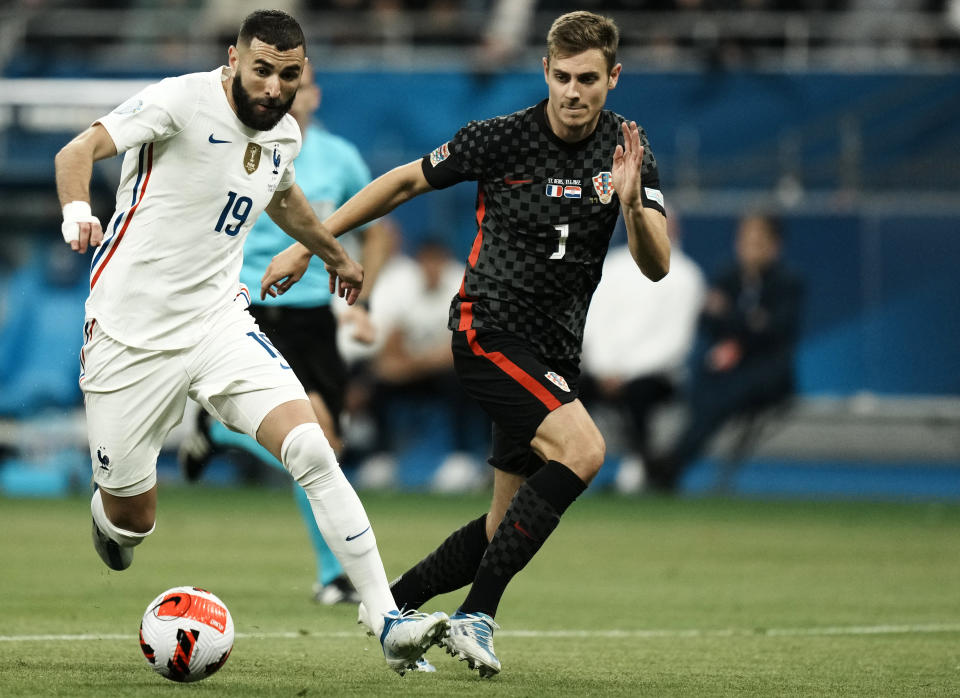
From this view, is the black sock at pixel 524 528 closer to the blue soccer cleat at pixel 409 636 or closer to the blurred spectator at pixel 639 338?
the blue soccer cleat at pixel 409 636

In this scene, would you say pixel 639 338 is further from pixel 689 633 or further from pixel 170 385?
pixel 170 385

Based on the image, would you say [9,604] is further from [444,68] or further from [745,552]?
[444,68]

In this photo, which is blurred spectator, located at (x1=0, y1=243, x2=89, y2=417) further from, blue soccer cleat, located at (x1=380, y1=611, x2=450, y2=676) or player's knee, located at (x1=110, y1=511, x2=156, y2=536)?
blue soccer cleat, located at (x1=380, y1=611, x2=450, y2=676)

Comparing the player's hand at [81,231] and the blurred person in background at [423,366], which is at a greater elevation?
the player's hand at [81,231]

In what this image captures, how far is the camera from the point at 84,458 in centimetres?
1669

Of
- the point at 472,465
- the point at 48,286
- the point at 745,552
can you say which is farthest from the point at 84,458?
the point at 745,552

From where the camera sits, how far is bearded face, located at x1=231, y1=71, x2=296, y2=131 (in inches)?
242

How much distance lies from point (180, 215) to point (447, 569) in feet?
5.80

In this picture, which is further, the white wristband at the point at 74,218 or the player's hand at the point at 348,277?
the player's hand at the point at 348,277

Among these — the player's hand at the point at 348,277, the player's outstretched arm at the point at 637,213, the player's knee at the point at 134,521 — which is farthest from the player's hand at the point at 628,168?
the player's knee at the point at 134,521

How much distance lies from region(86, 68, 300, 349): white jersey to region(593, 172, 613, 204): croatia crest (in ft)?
4.05

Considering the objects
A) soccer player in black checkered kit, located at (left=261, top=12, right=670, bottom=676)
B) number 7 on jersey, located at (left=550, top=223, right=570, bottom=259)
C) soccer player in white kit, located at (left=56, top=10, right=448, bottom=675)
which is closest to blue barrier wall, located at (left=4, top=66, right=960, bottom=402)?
soccer player in black checkered kit, located at (left=261, top=12, right=670, bottom=676)

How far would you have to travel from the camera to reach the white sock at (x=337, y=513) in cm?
600

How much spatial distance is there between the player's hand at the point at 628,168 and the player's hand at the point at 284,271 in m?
1.33
